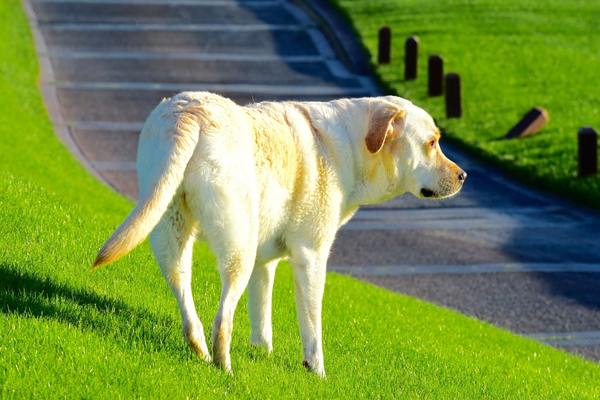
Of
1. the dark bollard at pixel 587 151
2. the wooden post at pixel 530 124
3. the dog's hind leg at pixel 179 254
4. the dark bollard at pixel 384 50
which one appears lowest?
the dark bollard at pixel 384 50

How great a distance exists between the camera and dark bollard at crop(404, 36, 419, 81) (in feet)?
80.9

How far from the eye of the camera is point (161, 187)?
6734 mm

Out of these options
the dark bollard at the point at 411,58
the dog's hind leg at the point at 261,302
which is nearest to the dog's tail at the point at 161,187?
the dog's hind leg at the point at 261,302

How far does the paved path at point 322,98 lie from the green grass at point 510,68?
0.60m

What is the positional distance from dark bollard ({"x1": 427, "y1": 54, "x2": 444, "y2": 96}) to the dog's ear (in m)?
15.7

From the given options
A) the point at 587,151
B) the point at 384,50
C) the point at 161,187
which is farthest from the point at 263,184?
the point at 384,50

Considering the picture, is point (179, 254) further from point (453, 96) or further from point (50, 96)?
point (50, 96)

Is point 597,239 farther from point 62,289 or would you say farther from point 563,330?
point 62,289

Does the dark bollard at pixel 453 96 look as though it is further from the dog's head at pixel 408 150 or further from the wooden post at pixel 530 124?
the dog's head at pixel 408 150

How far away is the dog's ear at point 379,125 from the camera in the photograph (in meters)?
8.04

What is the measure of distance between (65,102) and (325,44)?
6.92 meters

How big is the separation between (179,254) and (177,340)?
2.42ft

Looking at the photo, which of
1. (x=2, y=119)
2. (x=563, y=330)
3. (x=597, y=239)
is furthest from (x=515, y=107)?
(x=563, y=330)

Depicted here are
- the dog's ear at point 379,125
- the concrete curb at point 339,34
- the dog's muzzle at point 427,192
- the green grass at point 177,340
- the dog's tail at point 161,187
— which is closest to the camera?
the dog's tail at point 161,187
